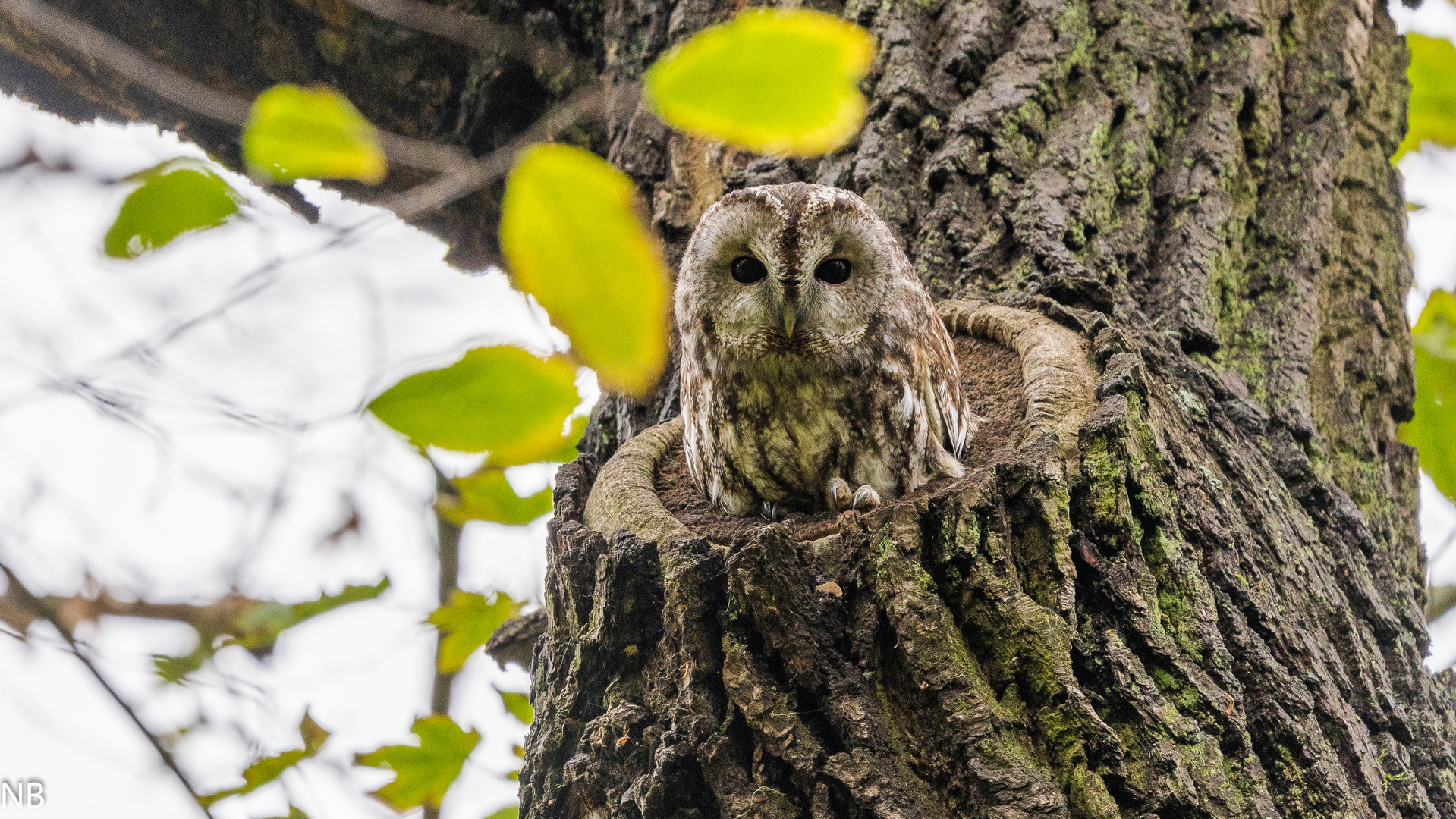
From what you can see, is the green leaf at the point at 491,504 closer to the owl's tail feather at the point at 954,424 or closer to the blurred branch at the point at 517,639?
the blurred branch at the point at 517,639

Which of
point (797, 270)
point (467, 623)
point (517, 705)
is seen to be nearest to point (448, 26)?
point (797, 270)

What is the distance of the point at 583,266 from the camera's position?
984 millimetres

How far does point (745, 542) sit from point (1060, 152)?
158cm

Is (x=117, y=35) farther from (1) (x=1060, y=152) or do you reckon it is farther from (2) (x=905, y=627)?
(2) (x=905, y=627)

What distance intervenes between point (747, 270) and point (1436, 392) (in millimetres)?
2151

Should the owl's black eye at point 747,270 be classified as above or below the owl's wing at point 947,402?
above

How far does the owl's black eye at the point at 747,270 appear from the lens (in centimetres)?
238

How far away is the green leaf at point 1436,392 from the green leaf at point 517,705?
272cm

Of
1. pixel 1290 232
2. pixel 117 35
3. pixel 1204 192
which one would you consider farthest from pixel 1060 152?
pixel 117 35

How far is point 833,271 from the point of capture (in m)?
2.37

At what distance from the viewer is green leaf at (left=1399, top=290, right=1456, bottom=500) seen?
263 centimetres

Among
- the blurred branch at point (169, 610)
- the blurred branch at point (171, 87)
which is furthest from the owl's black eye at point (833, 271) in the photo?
the blurred branch at point (169, 610)

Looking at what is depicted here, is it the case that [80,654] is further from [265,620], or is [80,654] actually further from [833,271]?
[833,271]

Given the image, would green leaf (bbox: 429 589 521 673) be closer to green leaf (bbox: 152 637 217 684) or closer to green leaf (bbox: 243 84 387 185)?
green leaf (bbox: 152 637 217 684)
